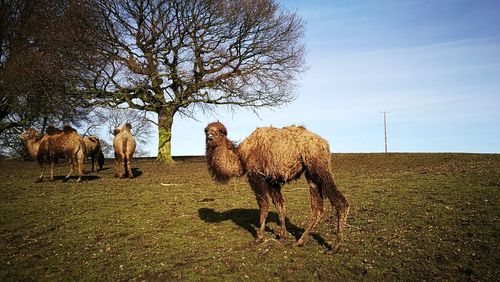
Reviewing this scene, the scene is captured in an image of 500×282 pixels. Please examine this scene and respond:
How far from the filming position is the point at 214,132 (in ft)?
25.9

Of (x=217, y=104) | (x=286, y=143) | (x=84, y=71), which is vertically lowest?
(x=286, y=143)

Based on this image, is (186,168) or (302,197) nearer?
(302,197)

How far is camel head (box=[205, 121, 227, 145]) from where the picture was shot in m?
7.88

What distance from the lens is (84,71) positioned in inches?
870

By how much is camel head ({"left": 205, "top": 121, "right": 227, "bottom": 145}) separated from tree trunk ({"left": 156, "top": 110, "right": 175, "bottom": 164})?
1685 centimetres

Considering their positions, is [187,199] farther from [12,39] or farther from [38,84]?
[12,39]

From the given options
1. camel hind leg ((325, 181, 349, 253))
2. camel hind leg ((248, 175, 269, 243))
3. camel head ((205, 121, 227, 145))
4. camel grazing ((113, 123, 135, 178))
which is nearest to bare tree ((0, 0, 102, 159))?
camel grazing ((113, 123, 135, 178))

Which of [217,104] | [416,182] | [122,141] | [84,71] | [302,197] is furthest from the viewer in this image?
[217,104]

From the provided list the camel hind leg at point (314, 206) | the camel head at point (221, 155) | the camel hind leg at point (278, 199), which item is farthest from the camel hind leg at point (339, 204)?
the camel head at point (221, 155)

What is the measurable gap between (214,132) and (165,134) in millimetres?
17843

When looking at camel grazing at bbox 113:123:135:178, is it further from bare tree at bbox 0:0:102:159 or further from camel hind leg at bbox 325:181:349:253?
camel hind leg at bbox 325:181:349:253

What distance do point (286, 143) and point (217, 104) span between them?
1856 centimetres

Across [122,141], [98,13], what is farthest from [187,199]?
[98,13]

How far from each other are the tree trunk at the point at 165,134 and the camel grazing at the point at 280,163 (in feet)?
56.1
